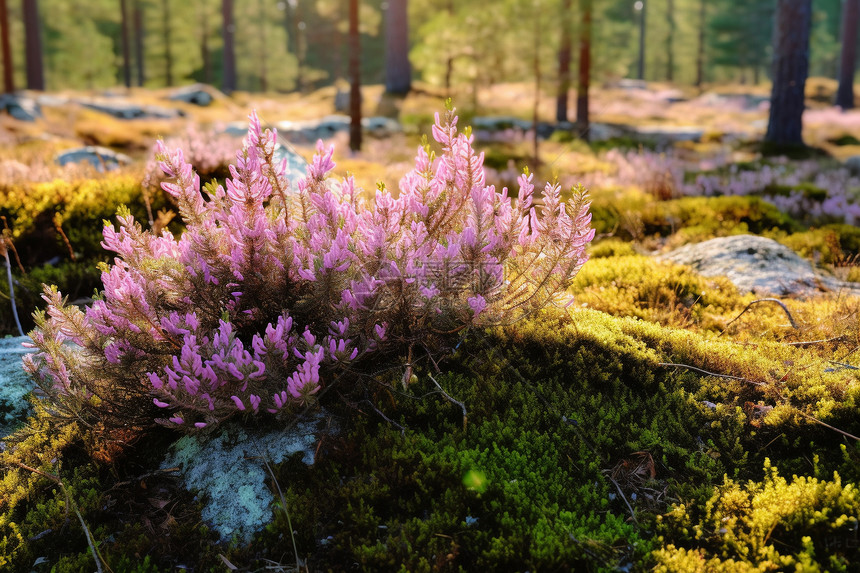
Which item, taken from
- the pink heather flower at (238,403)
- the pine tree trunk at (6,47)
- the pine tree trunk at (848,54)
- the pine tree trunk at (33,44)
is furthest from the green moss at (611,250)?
the pine tree trunk at (33,44)

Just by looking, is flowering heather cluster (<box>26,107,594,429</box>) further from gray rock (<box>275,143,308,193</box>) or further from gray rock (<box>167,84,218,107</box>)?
gray rock (<box>167,84,218,107</box>)

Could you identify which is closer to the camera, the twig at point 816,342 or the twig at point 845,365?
the twig at point 845,365

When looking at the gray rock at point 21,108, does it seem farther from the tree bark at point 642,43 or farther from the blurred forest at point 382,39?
the tree bark at point 642,43

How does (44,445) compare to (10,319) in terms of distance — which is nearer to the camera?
(44,445)

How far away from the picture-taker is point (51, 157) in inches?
393

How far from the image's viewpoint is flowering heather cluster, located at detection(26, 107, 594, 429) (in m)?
2.76

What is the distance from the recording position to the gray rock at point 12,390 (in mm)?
3467

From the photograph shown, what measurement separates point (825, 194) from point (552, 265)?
8.10 meters

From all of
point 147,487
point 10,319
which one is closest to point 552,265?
point 147,487

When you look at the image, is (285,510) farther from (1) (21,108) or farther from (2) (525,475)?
(1) (21,108)

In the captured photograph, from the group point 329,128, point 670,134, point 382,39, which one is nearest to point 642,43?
point 382,39

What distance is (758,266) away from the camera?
5.35 meters

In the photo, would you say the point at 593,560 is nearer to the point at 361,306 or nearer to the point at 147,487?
the point at 361,306

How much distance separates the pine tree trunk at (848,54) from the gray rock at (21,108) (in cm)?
3649
